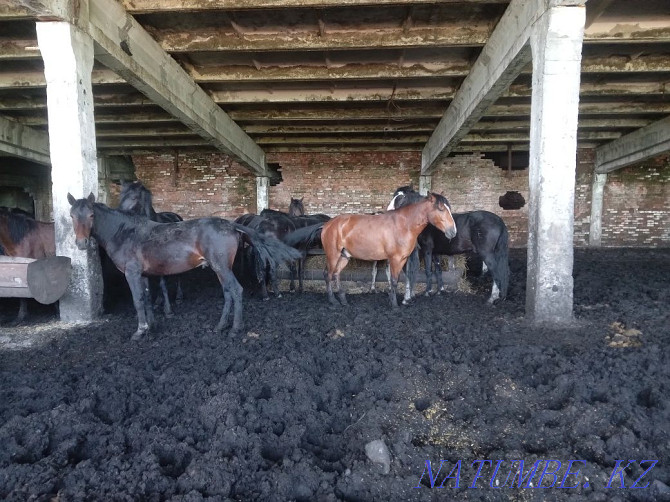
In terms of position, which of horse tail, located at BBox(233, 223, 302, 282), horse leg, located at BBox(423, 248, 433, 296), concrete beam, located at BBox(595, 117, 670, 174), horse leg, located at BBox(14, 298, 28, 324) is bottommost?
horse leg, located at BBox(14, 298, 28, 324)

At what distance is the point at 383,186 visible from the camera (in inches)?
533

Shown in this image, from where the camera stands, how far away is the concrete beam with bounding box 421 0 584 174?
456cm

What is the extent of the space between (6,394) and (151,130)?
938 centimetres

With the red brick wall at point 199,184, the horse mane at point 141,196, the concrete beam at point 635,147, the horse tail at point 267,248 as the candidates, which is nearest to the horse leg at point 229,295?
the horse tail at point 267,248

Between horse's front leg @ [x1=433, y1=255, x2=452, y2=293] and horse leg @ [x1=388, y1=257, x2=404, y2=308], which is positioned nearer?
horse leg @ [x1=388, y1=257, x2=404, y2=308]

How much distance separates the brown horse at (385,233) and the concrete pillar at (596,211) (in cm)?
1106

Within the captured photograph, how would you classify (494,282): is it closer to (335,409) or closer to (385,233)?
(385,233)

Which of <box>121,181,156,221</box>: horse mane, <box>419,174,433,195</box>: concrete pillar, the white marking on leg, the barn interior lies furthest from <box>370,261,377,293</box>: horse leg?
<box>419,174,433,195</box>: concrete pillar

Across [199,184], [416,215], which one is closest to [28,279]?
[416,215]

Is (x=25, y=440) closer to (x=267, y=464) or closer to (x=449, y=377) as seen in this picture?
(x=267, y=464)

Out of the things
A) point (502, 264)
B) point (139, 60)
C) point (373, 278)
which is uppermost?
point (139, 60)

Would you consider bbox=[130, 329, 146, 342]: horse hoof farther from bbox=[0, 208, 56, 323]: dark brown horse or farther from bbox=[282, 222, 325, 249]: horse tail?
bbox=[282, 222, 325, 249]: horse tail

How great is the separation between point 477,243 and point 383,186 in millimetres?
7918

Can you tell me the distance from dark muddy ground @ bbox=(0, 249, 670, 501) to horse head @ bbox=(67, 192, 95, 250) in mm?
1041
